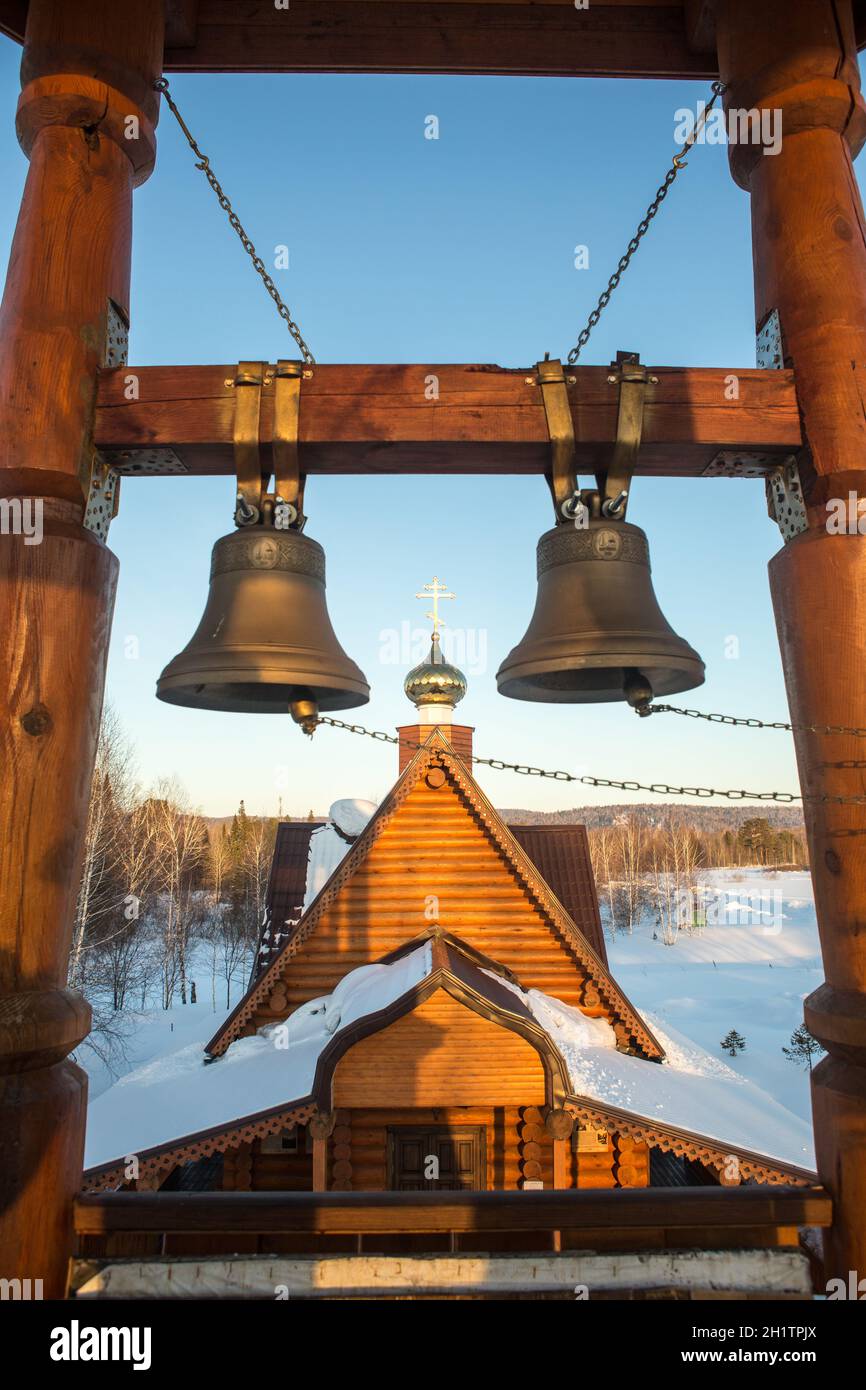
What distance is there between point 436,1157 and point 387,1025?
2.58m

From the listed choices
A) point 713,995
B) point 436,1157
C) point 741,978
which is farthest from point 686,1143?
point 741,978

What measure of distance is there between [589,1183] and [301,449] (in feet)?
28.1

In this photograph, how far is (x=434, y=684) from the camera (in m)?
16.9

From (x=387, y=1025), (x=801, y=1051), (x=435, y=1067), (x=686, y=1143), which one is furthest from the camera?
(x=801, y=1051)

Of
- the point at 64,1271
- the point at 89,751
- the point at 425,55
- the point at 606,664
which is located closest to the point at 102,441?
the point at 89,751

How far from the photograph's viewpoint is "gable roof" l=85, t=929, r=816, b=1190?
6.75 m

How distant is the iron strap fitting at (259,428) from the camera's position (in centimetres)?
229

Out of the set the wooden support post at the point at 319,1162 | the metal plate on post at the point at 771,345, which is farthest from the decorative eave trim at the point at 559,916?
the metal plate on post at the point at 771,345

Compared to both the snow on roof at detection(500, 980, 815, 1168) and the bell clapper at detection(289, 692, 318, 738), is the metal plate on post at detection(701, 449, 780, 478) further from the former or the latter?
the snow on roof at detection(500, 980, 815, 1168)

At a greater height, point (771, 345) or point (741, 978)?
point (741, 978)

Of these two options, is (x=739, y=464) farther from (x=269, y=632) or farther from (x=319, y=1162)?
(x=319, y=1162)

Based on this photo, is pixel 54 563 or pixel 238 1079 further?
pixel 238 1079

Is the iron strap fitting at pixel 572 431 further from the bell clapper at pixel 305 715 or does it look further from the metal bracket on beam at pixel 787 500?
the bell clapper at pixel 305 715
